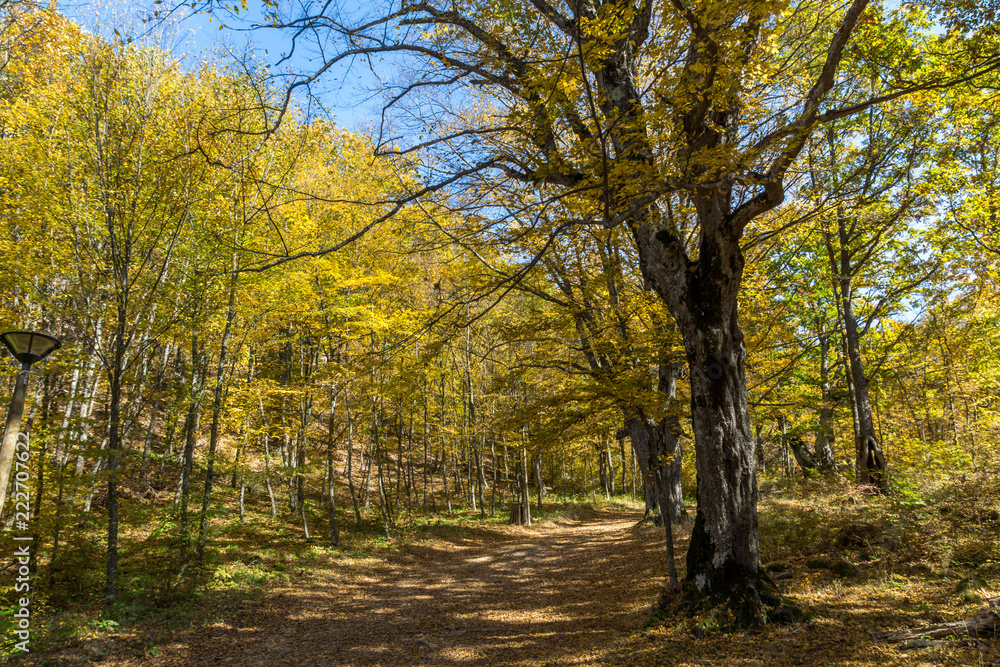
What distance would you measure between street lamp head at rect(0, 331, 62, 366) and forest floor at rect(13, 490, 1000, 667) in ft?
11.0

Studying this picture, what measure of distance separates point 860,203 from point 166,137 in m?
11.9

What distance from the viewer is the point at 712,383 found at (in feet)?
16.6

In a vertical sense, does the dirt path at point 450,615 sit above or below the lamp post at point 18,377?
below

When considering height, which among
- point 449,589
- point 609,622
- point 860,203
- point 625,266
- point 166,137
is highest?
point 166,137

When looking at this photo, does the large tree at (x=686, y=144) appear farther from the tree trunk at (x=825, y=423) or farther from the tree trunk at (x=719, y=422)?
the tree trunk at (x=825, y=423)

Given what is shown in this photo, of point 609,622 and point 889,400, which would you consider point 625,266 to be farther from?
point 889,400

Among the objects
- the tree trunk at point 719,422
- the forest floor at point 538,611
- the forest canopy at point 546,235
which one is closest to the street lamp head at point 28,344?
the forest canopy at point 546,235

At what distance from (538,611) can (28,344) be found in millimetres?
6910

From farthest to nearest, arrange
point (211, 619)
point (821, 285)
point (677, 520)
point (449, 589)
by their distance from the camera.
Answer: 1. point (821, 285)
2. point (677, 520)
3. point (449, 589)
4. point (211, 619)

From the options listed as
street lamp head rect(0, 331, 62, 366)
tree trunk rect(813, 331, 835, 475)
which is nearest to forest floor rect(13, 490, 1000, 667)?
street lamp head rect(0, 331, 62, 366)

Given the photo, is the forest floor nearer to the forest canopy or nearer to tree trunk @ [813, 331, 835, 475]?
the forest canopy

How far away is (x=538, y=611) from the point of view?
680cm

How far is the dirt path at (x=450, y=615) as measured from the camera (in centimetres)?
537

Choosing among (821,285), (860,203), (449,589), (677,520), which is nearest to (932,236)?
(821,285)
